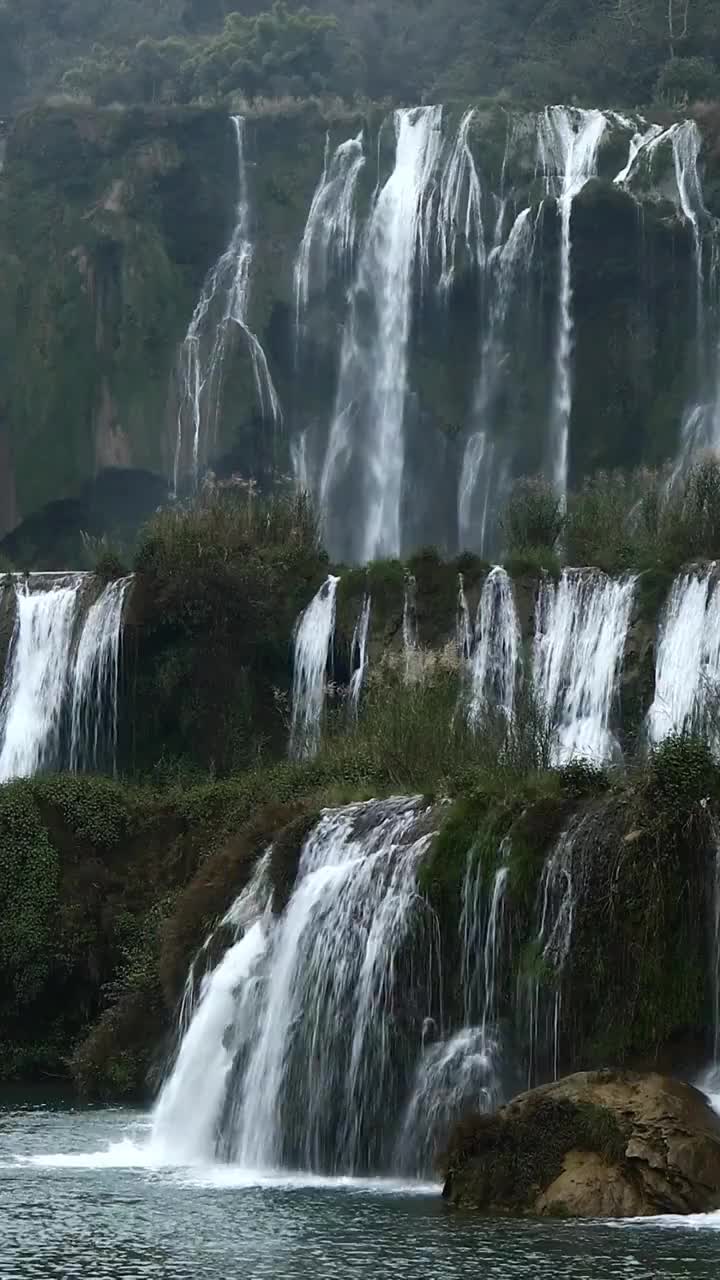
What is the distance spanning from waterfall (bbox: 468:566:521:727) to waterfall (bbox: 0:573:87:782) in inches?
321

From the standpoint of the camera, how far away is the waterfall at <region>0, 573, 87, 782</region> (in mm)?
43000

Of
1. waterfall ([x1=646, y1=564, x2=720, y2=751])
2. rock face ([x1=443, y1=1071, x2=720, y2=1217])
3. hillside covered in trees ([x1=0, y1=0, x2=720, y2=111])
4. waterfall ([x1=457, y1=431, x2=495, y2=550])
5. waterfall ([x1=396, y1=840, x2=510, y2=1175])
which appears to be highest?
hillside covered in trees ([x1=0, y1=0, x2=720, y2=111])

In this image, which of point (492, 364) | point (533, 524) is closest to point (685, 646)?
point (533, 524)

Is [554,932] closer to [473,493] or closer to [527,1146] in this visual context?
[527,1146]

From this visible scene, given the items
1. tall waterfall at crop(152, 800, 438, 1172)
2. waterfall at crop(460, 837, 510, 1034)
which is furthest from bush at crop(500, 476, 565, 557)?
waterfall at crop(460, 837, 510, 1034)

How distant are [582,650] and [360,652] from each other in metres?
4.45

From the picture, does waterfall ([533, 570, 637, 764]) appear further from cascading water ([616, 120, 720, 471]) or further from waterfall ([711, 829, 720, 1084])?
cascading water ([616, 120, 720, 471])

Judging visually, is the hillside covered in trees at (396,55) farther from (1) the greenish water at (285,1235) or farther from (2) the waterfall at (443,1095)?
(1) the greenish water at (285,1235)

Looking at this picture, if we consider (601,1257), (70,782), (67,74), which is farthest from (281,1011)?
(67,74)

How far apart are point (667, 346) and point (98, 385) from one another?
1561cm

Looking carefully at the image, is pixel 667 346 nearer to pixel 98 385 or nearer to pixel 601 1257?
pixel 98 385

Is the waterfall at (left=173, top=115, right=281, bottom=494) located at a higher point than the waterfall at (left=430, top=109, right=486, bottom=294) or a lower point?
lower

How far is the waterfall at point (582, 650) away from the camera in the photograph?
3762cm

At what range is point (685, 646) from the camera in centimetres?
3691
